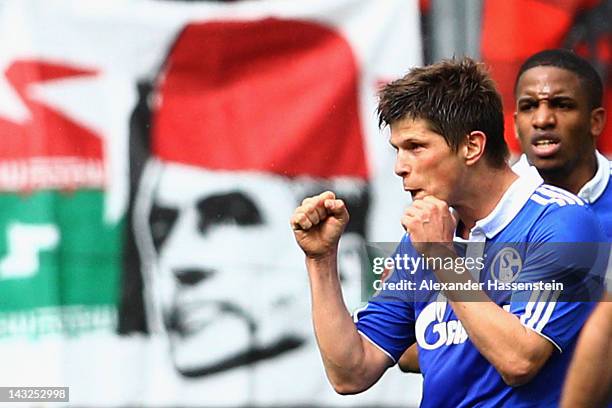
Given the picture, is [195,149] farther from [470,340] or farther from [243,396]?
[470,340]

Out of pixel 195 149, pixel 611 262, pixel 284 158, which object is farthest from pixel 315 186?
pixel 611 262

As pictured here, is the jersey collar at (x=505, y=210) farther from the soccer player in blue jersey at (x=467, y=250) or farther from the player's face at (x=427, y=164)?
the player's face at (x=427, y=164)

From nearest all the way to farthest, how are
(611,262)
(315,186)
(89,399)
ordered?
1. (611,262)
2. (89,399)
3. (315,186)

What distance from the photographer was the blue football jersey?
321 cm

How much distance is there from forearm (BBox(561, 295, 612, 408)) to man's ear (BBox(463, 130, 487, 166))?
52cm

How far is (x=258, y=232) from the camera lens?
5.37 meters

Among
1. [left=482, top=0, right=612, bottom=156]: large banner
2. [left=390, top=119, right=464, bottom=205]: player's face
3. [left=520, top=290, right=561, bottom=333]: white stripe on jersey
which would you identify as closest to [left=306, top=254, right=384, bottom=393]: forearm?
[left=390, top=119, right=464, bottom=205]: player's face

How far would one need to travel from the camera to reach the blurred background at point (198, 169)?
16.3 ft

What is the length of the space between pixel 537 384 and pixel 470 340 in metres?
0.21

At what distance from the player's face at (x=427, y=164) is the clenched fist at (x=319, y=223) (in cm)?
20

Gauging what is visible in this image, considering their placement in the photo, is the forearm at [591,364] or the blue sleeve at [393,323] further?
the blue sleeve at [393,323]

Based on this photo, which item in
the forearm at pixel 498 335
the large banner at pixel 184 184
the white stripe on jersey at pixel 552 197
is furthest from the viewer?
the large banner at pixel 184 184

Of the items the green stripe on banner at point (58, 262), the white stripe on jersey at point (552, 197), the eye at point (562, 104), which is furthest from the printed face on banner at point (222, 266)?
the white stripe on jersey at point (552, 197)

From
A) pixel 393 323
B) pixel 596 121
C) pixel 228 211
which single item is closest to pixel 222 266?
pixel 228 211
